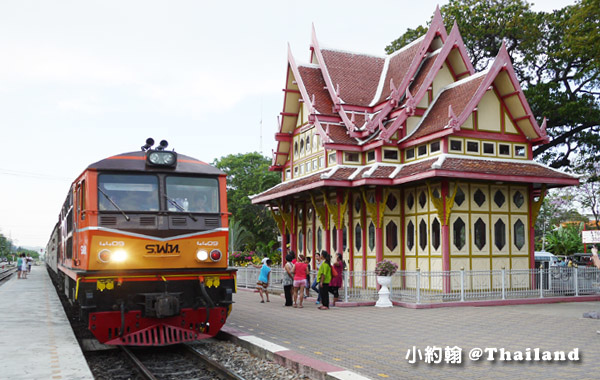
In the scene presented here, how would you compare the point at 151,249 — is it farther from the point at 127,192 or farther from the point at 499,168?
the point at 499,168

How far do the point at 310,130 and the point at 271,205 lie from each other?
4.93 meters

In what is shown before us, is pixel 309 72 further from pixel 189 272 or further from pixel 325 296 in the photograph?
pixel 189 272

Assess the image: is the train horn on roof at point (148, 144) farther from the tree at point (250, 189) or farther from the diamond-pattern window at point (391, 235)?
the tree at point (250, 189)

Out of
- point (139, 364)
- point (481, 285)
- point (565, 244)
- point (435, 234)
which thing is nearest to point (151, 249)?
point (139, 364)

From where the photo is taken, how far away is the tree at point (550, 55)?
28.1 m

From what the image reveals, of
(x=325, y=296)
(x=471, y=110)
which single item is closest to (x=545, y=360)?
(x=325, y=296)

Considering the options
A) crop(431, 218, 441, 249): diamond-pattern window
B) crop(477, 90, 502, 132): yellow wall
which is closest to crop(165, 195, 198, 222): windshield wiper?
crop(431, 218, 441, 249): diamond-pattern window

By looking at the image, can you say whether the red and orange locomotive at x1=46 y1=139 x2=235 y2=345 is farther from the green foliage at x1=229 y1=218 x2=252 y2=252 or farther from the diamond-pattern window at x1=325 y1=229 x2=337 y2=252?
the green foliage at x1=229 y1=218 x2=252 y2=252

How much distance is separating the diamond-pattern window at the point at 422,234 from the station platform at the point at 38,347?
11951 millimetres

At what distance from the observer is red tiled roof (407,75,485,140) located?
20.6 m

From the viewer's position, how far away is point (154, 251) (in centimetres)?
1021

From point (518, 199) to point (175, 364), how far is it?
15.0m

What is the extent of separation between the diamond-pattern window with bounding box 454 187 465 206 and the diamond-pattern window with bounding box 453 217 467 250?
1.80 feet

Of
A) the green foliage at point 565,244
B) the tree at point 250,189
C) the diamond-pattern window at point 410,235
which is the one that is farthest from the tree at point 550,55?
the tree at point 250,189
